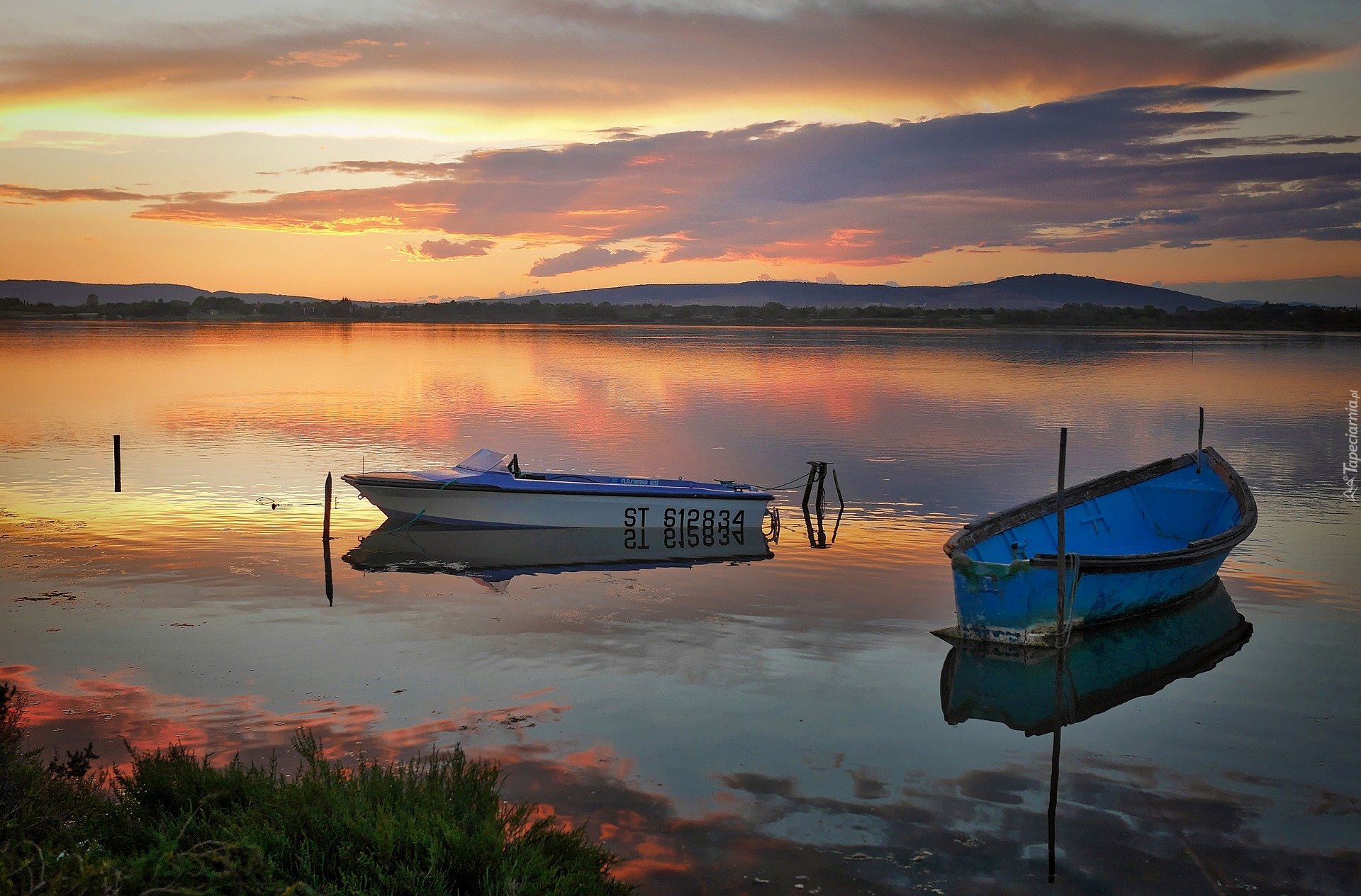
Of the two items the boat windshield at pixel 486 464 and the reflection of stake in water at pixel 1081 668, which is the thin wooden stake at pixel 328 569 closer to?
the boat windshield at pixel 486 464

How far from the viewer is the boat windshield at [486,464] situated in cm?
2472

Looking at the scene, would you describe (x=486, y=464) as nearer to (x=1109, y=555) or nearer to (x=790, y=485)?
(x=790, y=485)

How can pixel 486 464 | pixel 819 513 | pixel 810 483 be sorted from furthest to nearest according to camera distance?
1. pixel 810 483
2. pixel 819 513
3. pixel 486 464

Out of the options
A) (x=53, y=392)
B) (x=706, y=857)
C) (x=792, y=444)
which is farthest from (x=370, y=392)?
(x=706, y=857)

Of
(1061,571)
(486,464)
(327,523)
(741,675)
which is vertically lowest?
(741,675)

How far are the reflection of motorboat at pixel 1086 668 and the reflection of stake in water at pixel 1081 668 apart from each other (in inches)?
0.4

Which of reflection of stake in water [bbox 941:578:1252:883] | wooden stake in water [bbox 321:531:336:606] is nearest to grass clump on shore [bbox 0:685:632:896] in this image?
reflection of stake in water [bbox 941:578:1252:883]

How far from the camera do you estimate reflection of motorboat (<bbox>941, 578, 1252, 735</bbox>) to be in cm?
1296

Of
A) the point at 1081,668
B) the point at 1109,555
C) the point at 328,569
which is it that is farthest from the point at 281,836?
the point at 1109,555

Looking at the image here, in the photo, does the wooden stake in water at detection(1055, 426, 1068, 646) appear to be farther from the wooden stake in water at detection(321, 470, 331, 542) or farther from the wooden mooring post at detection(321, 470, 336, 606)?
the wooden stake in water at detection(321, 470, 331, 542)

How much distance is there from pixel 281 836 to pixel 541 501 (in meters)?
17.6

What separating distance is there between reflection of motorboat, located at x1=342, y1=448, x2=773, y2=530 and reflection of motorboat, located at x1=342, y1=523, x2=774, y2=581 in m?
0.22

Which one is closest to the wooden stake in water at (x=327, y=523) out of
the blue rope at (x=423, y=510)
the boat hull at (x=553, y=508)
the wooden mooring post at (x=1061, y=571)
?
the boat hull at (x=553, y=508)

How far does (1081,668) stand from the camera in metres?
14.6
